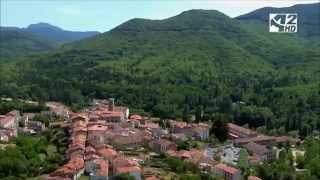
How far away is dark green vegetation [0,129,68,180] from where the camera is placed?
96.0ft

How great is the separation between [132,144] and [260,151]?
707cm

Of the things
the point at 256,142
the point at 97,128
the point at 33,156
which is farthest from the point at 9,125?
the point at 256,142

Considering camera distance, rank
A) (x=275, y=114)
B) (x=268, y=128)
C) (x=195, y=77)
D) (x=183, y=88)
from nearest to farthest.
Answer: (x=268, y=128) < (x=275, y=114) < (x=183, y=88) < (x=195, y=77)

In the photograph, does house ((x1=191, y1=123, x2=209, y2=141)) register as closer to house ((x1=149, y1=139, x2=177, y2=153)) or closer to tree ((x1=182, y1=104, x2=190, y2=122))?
house ((x1=149, y1=139, x2=177, y2=153))

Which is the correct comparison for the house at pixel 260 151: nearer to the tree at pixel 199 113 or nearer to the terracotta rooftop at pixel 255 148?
the terracotta rooftop at pixel 255 148

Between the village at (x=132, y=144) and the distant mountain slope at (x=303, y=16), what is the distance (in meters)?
69.8

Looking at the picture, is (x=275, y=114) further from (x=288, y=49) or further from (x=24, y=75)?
(x=288, y=49)

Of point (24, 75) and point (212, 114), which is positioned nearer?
point (212, 114)

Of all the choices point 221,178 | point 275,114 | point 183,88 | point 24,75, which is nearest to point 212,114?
point 275,114

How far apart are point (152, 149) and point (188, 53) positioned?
46.7 metres

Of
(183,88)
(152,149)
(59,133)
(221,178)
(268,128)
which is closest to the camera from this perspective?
(221,178)

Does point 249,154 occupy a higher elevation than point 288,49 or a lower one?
lower

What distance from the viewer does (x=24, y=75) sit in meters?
74.2

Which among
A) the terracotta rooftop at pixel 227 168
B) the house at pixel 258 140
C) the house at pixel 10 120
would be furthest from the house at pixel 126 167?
the house at pixel 10 120
